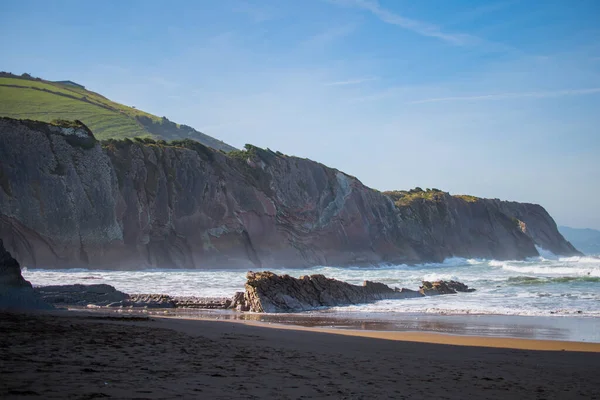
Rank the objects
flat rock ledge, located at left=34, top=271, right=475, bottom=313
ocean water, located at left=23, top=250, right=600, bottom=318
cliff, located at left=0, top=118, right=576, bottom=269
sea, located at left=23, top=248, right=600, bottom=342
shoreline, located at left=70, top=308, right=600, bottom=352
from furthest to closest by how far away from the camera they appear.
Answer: cliff, located at left=0, top=118, right=576, bottom=269 → ocean water, located at left=23, top=250, right=600, bottom=318 → flat rock ledge, located at left=34, top=271, right=475, bottom=313 → sea, located at left=23, top=248, right=600, bottom=342 → shoreline, located at left=70, top=308, right=600, bottom=352

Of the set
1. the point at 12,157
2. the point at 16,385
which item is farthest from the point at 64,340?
the point at 12,157

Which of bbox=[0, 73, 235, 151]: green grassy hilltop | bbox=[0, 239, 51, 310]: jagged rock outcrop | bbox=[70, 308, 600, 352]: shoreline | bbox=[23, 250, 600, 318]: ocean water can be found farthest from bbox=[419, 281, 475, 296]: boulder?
bbox=[0, 73, 235, 151]: green grassy hilltop

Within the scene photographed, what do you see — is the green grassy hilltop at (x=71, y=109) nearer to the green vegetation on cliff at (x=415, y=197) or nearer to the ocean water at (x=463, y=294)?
the green vegetation on cliff at (x=415, y=197)

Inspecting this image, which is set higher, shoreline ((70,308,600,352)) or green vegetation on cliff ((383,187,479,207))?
green vegetation on cliff ((383,187,479,207))

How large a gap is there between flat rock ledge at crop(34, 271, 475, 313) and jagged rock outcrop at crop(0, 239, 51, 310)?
3714 millimetres

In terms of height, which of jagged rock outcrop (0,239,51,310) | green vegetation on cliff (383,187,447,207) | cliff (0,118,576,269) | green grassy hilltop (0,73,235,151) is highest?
green grassy hilltop (0,73,235,151)

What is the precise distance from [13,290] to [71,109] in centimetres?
7689

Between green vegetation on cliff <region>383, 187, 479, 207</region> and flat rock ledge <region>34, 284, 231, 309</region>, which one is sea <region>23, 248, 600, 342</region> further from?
green vegetation on cliff <region>383, 187, 479, 207</region>

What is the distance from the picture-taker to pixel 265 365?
6848 mm

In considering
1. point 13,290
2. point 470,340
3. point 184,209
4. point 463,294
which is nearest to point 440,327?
point 470,340

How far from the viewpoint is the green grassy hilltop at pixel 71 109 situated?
75750 mm

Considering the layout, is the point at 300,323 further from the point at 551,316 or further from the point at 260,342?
the point at 551,316

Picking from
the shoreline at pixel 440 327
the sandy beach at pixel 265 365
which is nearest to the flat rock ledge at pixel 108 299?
the shoreline at pixel 440 327

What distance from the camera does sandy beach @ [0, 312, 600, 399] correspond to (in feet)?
16.6
